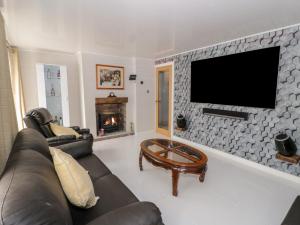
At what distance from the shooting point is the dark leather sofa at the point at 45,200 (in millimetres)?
723

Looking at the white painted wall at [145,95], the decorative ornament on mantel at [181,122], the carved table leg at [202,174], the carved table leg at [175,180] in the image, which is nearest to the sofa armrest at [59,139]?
the carved table leg at [175,180]

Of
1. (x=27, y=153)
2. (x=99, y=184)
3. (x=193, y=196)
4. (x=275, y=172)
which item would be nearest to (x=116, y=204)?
(x=99, y=184)

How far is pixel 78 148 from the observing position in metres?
2.35

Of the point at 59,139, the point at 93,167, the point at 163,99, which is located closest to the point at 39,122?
the point at 59,139

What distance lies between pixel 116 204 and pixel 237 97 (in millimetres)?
2786

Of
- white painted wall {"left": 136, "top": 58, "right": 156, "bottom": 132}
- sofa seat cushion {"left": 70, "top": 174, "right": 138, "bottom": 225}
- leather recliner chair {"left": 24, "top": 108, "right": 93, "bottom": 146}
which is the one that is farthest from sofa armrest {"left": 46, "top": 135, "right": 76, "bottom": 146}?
white painted wall {"left": 136, "top": 58, "right": 156, "bottom": 132}

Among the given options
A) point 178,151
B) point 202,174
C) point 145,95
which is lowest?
point 202,174

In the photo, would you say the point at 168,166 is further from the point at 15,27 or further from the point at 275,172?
the point at 15,27

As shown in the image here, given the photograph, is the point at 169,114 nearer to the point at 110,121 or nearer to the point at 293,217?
the point at 110,121

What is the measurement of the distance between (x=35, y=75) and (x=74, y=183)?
3.81 metres

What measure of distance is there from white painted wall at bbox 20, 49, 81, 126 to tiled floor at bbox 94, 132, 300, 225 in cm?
208

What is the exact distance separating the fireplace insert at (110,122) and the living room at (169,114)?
40mm

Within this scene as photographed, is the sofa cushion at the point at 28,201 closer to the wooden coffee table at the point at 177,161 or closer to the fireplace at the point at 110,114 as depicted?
the wooden coffee table at the point at 177,161

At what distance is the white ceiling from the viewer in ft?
6.24
